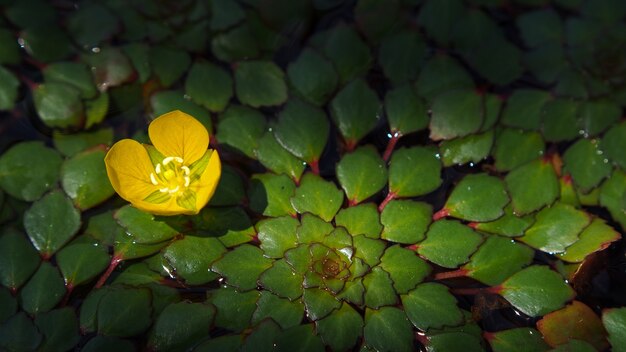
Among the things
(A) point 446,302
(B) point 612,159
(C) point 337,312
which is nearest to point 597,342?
(A) point 446,302

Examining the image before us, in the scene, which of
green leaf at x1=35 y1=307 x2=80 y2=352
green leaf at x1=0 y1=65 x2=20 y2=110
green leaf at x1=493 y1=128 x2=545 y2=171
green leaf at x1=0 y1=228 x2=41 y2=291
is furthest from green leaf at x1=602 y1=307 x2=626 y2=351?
green leaf at x1=0 y1=65 x2=20 y2=110

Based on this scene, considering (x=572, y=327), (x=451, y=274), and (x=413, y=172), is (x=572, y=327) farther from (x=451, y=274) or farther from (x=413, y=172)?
(x=413, y=172)

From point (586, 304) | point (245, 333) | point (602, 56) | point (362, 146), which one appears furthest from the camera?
point (602, 56)

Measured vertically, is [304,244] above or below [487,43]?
below

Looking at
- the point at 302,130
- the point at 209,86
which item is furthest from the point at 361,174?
the point at 209,86

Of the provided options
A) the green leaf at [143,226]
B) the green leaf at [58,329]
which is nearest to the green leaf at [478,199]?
the green leaf at [143,226]

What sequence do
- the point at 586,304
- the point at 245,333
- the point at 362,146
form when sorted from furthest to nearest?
1. the point at 362,146
2. the point at 586,304
3. the point at 245,333

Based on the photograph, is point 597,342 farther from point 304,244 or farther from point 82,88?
point 82,88

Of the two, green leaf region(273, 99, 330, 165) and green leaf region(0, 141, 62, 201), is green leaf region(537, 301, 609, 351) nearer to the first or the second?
green leaf region(273, 99, 330, 165)
